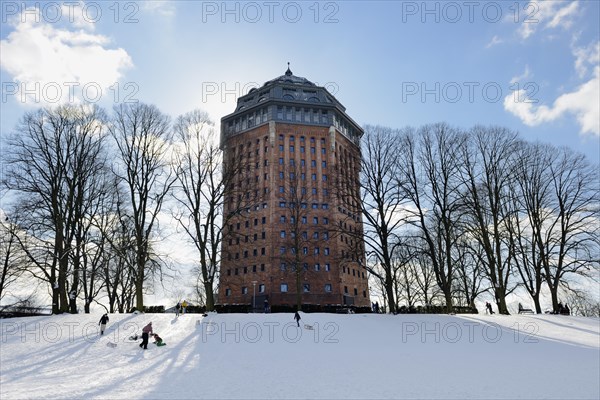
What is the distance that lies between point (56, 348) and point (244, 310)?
2310 centimetres

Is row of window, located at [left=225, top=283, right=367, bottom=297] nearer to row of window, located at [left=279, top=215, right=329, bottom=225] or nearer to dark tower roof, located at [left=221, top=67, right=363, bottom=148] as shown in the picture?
row of window, located at [left=279, top=215, right=329, bottom=225]

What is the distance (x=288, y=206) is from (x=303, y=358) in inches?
1391

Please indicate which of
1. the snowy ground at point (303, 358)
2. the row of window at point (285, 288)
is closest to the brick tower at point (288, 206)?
the row of window at point (285, 288)

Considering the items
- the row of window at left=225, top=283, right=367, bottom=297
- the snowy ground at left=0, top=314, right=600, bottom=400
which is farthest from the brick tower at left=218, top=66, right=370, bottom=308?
the snowy ground at left=0, top=314, right=600, bottom=400

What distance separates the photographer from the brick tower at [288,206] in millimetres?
56594

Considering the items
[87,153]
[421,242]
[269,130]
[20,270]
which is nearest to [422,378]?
[421,242]

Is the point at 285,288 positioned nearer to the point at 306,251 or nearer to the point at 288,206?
the point at 306,251

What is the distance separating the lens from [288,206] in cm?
5284

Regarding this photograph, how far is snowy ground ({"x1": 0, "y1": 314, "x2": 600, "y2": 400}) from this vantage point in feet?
41.2

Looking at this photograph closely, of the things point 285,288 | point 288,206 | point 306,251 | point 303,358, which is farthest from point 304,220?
point 303,358

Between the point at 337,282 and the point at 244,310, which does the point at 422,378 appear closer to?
the point at 244,310

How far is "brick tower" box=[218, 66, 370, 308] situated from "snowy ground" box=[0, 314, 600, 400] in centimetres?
2582

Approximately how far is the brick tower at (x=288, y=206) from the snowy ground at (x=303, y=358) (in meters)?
25.8

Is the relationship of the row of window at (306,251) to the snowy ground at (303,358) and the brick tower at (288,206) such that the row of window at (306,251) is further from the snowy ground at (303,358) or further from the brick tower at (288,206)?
the snowy ground at (303,358)
